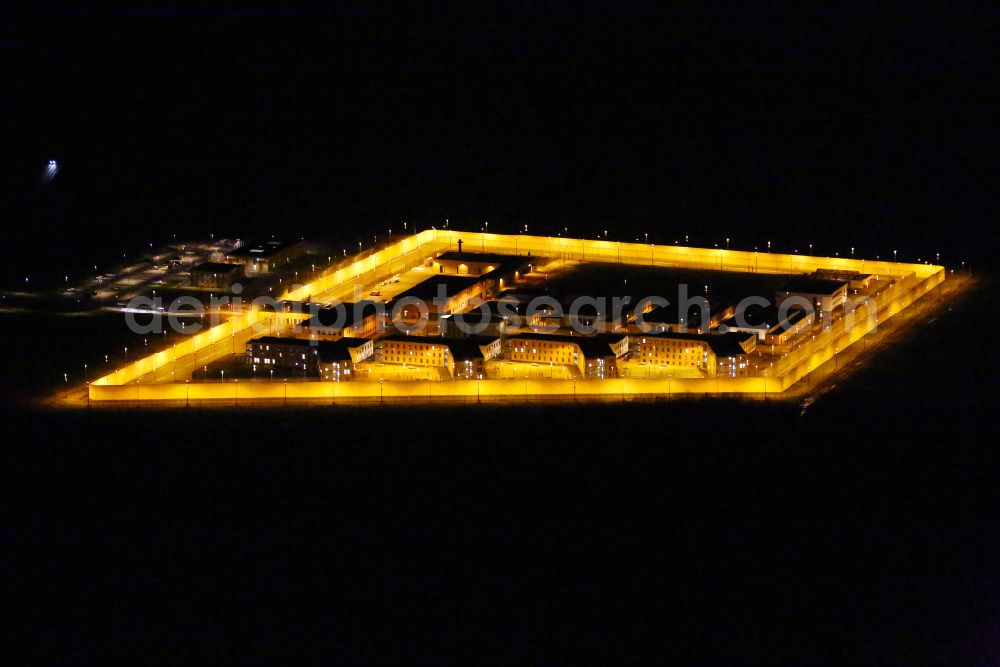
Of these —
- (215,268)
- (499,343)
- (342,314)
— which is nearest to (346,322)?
(342,314)

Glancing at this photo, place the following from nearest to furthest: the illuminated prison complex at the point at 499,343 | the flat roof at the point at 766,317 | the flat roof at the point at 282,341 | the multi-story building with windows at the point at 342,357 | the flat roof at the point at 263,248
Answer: the illuminated prison complex at the point at 499,343 < the multi-story building with windows at the point at 342,357 < the flat roof at the point at 282,341 < the flat roof at the point at 766,317 < the flat roof at the point at 263,248

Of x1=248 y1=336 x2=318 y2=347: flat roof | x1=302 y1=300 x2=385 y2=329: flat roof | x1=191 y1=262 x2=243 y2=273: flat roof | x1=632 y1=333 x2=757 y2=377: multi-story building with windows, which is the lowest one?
x1=632 y1=333 x2=757 y2=377: multi-story building with windows

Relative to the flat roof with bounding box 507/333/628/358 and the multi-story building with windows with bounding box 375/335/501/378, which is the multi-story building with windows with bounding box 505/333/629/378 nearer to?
the flat roof with bounding box 507/333/628/358

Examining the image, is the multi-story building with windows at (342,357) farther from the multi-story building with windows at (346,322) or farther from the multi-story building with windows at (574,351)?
the multi-story building with windows at (574,351)

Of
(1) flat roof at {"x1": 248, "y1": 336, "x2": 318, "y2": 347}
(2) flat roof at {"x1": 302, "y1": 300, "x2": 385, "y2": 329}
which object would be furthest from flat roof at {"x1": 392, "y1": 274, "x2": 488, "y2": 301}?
(1) flat roof at {"x1": 248, "y1": 336, "x2": 318, "y2": 347}

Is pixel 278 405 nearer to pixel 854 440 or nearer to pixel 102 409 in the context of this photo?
pixel 102 409

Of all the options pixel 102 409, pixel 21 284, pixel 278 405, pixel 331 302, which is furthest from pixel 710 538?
pixel 21 284

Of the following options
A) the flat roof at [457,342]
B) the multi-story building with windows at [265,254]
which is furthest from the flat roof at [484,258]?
the flat roof at [457,342]

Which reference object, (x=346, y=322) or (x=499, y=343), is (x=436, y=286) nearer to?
(x=346, y=322)
